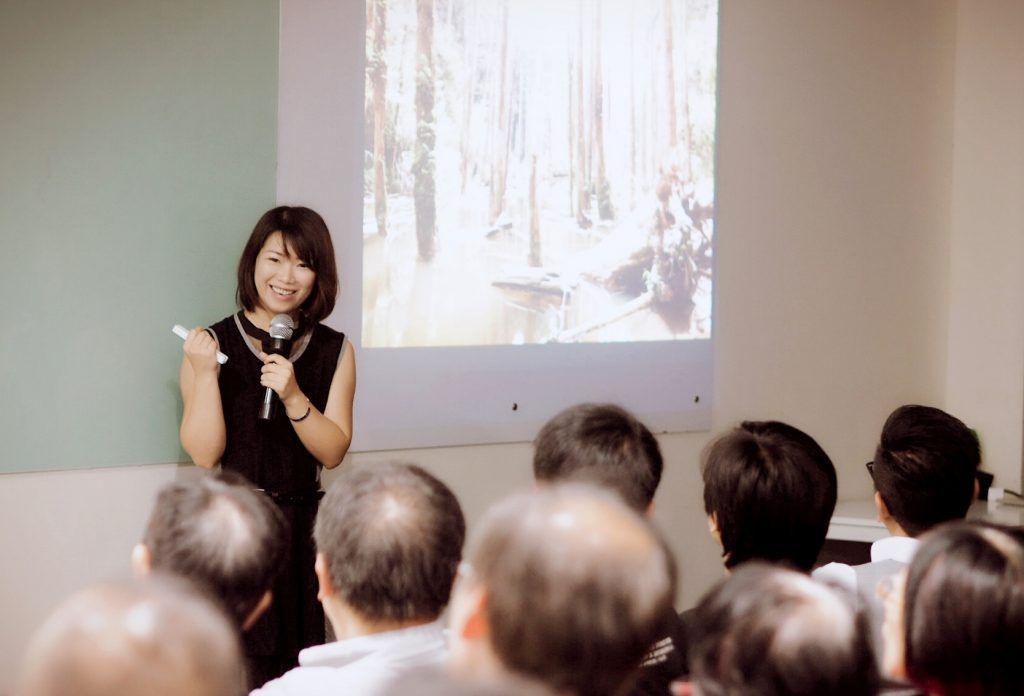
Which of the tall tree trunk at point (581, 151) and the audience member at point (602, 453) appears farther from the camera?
the tall tree trunk at point (581, 151)

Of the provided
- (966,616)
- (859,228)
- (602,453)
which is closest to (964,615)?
(966,616)

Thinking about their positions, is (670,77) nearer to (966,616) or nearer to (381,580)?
(381,580)

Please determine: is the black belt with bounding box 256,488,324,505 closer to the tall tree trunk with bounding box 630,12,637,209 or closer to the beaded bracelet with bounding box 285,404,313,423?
the beaded bracelet with bounding box 285,404,313,423

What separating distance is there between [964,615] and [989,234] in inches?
156

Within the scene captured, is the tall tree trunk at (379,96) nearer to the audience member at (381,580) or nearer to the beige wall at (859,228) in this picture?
the beige wall at (859,228)

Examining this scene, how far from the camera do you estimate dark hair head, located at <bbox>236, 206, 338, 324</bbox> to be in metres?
3.05

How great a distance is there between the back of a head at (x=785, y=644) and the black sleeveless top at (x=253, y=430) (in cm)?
201

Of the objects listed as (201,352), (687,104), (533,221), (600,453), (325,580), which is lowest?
(325,580)

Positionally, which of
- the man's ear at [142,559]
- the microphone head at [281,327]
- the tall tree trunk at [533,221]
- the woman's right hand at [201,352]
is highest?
the tall tree trunk at [533,221]

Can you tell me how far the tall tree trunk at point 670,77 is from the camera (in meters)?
4.19

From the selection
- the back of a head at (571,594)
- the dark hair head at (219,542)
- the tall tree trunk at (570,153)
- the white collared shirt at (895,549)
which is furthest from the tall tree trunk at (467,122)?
the back of a head at (571,594)

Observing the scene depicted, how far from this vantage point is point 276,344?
9.64 feet

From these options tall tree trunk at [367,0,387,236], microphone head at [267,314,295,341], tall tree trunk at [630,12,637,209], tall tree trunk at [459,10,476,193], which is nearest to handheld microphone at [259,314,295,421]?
microphone head at [267,314,295,341]

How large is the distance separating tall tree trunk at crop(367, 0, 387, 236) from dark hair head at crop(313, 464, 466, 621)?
2.06 m
